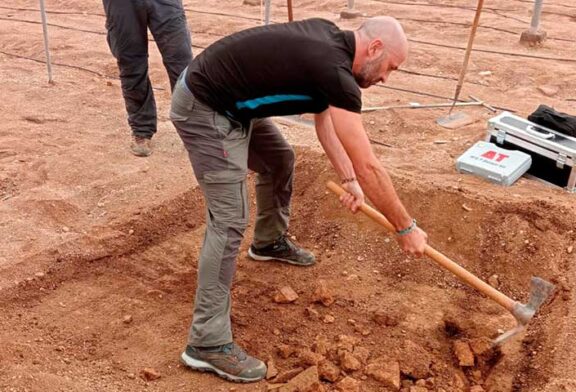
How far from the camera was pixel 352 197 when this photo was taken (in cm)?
335

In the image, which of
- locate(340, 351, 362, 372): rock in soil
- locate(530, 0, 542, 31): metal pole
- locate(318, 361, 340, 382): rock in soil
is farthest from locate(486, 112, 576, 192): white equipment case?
locate(530, 0, 542, 31): metal pole

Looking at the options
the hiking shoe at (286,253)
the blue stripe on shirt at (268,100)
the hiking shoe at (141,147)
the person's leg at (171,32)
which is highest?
the blue stripe on shirt at (268,100)

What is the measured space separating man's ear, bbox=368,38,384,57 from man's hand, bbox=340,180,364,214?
784 mm

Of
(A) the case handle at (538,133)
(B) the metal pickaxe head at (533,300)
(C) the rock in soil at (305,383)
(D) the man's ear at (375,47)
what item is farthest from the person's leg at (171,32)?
(B) the metal pickaxe head at (533,300)

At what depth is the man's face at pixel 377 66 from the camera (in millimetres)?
2820

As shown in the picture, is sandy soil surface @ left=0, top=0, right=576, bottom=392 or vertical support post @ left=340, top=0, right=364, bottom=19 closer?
sandy soil surface @ left=0, top=0, right=576, bottom=392

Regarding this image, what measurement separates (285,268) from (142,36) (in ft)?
7.45

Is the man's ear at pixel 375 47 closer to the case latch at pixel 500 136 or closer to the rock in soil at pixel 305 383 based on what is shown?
the rock in soil at pixel 305 383

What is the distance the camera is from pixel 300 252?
13.8 feet

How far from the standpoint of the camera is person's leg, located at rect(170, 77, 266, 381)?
3107 mm

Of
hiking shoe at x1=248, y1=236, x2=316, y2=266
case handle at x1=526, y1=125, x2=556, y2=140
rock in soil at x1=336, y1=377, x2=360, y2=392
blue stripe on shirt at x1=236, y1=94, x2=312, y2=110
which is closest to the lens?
blue stripe on shirt at x1=236, y1=94, x2=312, y2=110

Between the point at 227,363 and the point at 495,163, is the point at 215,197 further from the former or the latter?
the point at 495,163

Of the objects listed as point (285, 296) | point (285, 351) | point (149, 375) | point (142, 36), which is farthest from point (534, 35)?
point (149, 375)

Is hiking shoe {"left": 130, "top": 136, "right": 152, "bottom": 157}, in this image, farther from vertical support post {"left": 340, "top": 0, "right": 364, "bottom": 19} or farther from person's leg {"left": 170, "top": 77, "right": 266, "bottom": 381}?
vertical support post {"left": 340, "top": 0, "right": 364, "bottom": 19}
